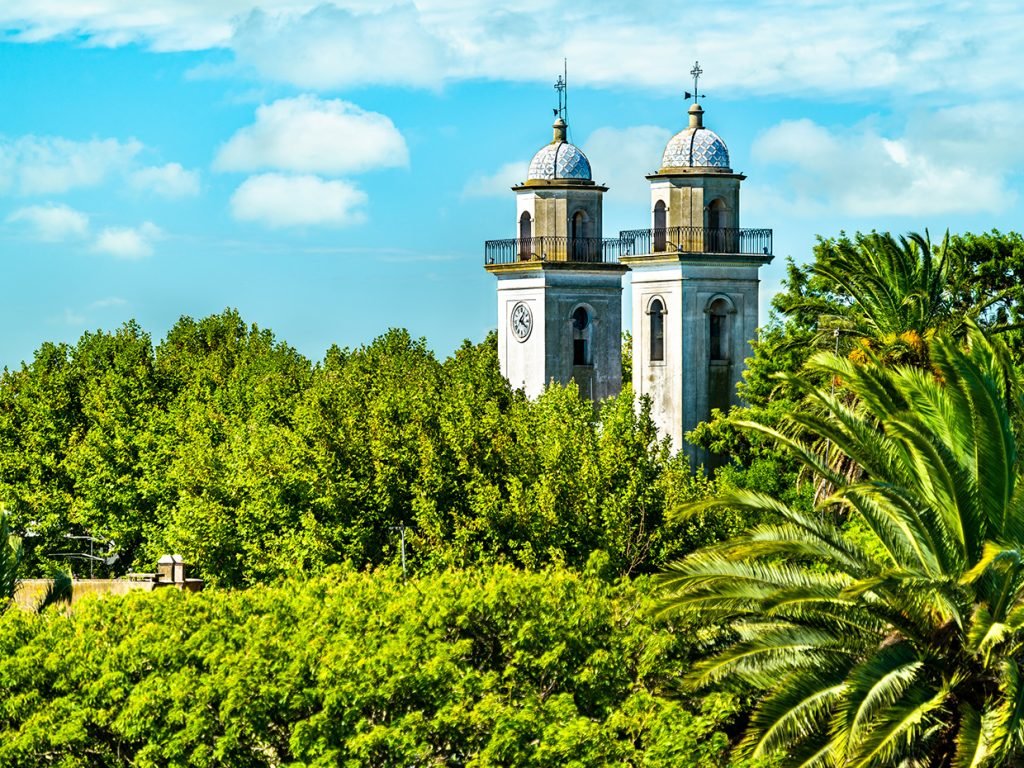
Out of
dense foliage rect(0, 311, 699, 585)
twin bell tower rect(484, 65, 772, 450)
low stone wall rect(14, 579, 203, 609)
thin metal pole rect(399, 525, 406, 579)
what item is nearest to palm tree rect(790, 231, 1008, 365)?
dense foliage rect(0, 311, 699, 585)

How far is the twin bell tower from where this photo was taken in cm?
6091

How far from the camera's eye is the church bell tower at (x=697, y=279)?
2393 inches

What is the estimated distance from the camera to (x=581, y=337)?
64.1 m

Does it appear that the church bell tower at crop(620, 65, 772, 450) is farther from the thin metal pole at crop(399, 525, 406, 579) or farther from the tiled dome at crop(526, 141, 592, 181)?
the thin metal pole at crop(399, 525, 406, 579)

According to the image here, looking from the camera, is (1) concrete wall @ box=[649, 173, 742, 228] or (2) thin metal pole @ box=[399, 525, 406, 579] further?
(1) concrete wall @ box=[649, 173, 742, 228]

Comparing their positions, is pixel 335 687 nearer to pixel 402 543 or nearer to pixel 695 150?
pixel 402 543

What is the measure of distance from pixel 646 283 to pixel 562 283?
3109 mm

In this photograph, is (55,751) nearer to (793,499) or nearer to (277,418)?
(277,418)

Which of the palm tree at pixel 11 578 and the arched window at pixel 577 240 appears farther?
the arched window at pixel 577 240

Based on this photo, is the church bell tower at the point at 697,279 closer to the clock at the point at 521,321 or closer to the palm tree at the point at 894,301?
the clock at the point at 521,321

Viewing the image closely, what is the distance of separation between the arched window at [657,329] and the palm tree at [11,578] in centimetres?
3528

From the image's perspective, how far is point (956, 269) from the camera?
48.9 metres

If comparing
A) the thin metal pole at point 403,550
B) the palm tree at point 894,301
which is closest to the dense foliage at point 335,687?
the thin metal pole at point 403,550

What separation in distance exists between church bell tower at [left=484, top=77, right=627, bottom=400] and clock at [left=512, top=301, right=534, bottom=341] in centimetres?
3
